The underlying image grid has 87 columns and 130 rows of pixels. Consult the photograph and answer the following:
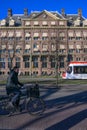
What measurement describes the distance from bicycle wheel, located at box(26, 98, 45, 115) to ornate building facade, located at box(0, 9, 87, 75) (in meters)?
79.3

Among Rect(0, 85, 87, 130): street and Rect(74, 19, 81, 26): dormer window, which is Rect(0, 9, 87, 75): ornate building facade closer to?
Rect(74, 19, 81, 26): dormer window

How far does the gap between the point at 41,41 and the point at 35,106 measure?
271 ft

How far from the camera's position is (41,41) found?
309ft

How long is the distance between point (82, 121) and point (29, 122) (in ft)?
5.42

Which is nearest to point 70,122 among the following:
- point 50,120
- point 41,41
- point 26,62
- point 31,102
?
point 50,120

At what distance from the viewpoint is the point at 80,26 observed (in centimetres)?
9612

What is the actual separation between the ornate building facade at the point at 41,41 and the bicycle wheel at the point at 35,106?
3123 inches

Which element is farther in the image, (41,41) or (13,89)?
(41,41)

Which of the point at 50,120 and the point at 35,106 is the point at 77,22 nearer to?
the point at 35,106

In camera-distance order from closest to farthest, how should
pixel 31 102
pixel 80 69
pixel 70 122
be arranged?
1. pixel 70 122
2. pixel 31 102
3. pixel 80 69

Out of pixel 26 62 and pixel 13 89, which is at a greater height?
pixel 26 62

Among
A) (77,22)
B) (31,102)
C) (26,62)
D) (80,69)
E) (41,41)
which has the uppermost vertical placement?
(77,22)

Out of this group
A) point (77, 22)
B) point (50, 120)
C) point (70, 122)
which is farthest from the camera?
point (77, 22)

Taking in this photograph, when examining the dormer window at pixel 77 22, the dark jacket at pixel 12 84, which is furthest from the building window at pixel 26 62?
the dark jacket at pixel 12 84
